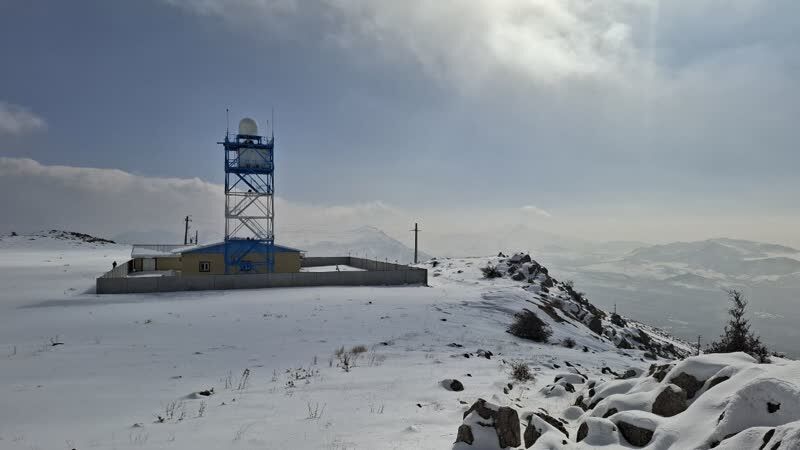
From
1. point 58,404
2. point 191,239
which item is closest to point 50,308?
point 58,404

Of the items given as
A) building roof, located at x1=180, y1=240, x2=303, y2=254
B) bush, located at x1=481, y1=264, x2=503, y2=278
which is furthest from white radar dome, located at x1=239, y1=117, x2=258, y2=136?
bush, located at x1=481, y1=264, x2=503, y2=278

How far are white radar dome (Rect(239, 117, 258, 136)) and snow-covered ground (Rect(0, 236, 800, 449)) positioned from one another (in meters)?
18.8

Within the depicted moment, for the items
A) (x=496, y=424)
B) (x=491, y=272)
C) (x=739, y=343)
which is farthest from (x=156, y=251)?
(x=739, y=343)

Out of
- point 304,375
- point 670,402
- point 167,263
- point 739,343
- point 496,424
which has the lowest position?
point 739,343

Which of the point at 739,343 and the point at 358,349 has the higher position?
the point at 358,349

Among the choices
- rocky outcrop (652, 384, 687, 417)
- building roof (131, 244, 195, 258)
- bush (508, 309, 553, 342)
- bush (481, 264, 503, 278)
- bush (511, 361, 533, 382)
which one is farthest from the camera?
building roof (131, 244, 195, 258)

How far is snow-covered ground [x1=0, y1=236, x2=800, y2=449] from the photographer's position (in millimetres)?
7188

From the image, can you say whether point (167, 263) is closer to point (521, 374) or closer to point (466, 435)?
point (521, 374)

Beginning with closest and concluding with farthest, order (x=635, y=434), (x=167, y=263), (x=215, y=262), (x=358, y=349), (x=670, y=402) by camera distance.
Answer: (x=635, y=434) < (x=670, y=402) < (x=358, y=349) < (x=215, y=262) < (x=167, y=263)

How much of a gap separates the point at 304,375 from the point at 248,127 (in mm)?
33058

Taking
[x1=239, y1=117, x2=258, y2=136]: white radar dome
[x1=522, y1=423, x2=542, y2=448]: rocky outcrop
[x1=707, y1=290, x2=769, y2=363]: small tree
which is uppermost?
[x1=239, y1=117, x2=258, y2=136]: white radar dome

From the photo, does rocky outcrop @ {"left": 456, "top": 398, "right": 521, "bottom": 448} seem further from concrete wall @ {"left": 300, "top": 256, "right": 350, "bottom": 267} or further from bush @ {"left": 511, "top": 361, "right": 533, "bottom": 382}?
concrete wall @ {"left": 300, "top": 256, "right": 350, "bottom": 267}

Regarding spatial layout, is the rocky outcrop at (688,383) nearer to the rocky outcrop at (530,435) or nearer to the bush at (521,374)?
the rocky outcrop at (530,435)

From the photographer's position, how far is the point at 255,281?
29.8 meters
